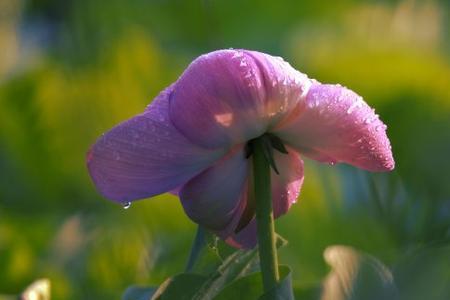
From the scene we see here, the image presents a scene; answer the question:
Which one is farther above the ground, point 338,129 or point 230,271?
point 338,129

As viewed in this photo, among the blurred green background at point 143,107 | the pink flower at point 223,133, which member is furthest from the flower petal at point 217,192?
the blurred green background at point 143,107

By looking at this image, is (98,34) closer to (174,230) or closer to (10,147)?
(10,147)

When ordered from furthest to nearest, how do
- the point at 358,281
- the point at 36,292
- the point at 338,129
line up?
the point at 36,292
the point at 338,129
the point at 358,281

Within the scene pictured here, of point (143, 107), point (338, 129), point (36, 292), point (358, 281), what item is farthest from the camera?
point (143, 107)

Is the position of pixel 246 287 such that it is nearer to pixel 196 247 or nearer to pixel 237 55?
pixel 196 247

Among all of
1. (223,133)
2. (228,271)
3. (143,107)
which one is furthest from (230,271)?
(143,107)
